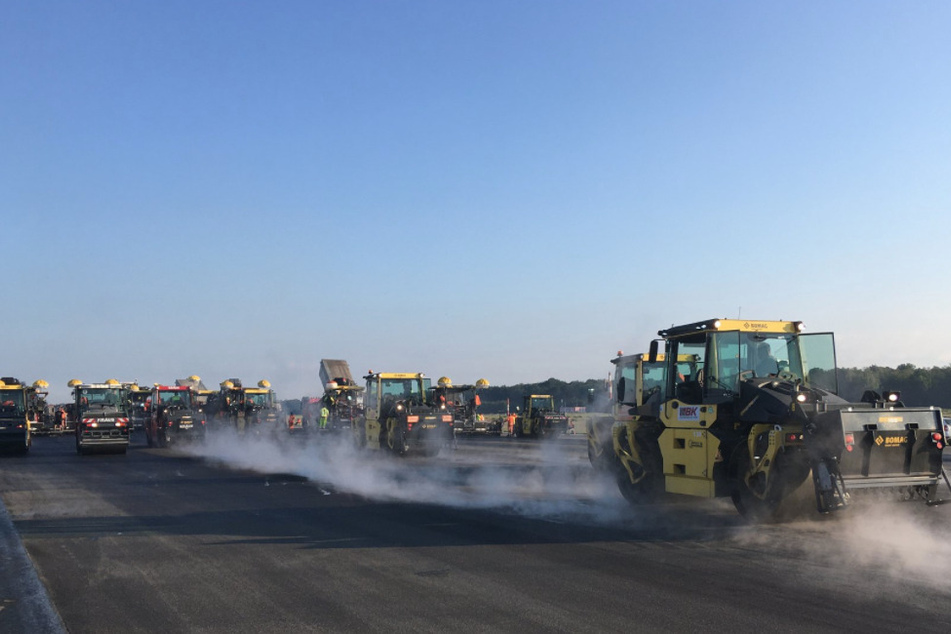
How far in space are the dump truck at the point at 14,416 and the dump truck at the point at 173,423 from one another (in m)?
4.51

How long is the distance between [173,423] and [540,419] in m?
17.9

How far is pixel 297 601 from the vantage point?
683 cm

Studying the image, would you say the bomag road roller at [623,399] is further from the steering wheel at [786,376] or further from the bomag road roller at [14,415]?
the bomag road roller at [14,415]

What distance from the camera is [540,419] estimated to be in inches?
1591

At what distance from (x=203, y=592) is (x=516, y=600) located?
Result: 283 centimetres

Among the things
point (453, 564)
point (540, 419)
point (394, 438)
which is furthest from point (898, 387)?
point (453, 564)

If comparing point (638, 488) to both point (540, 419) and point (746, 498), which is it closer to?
point (746, 498)

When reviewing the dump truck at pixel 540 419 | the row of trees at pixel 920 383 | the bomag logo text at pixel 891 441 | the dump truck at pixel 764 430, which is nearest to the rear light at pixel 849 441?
the dump truck at pixel 764 430

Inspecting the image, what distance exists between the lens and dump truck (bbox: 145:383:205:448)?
1186 inches

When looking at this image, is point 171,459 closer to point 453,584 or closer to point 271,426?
point 271,426

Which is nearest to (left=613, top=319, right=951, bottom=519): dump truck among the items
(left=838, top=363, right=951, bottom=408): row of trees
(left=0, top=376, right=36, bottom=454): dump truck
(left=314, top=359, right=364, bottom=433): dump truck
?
(left=314, top=359, right=364, bottom=433): dump truck

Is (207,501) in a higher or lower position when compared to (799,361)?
lower

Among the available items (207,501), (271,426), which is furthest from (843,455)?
(271,426)

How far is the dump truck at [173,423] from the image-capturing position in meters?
30.1
